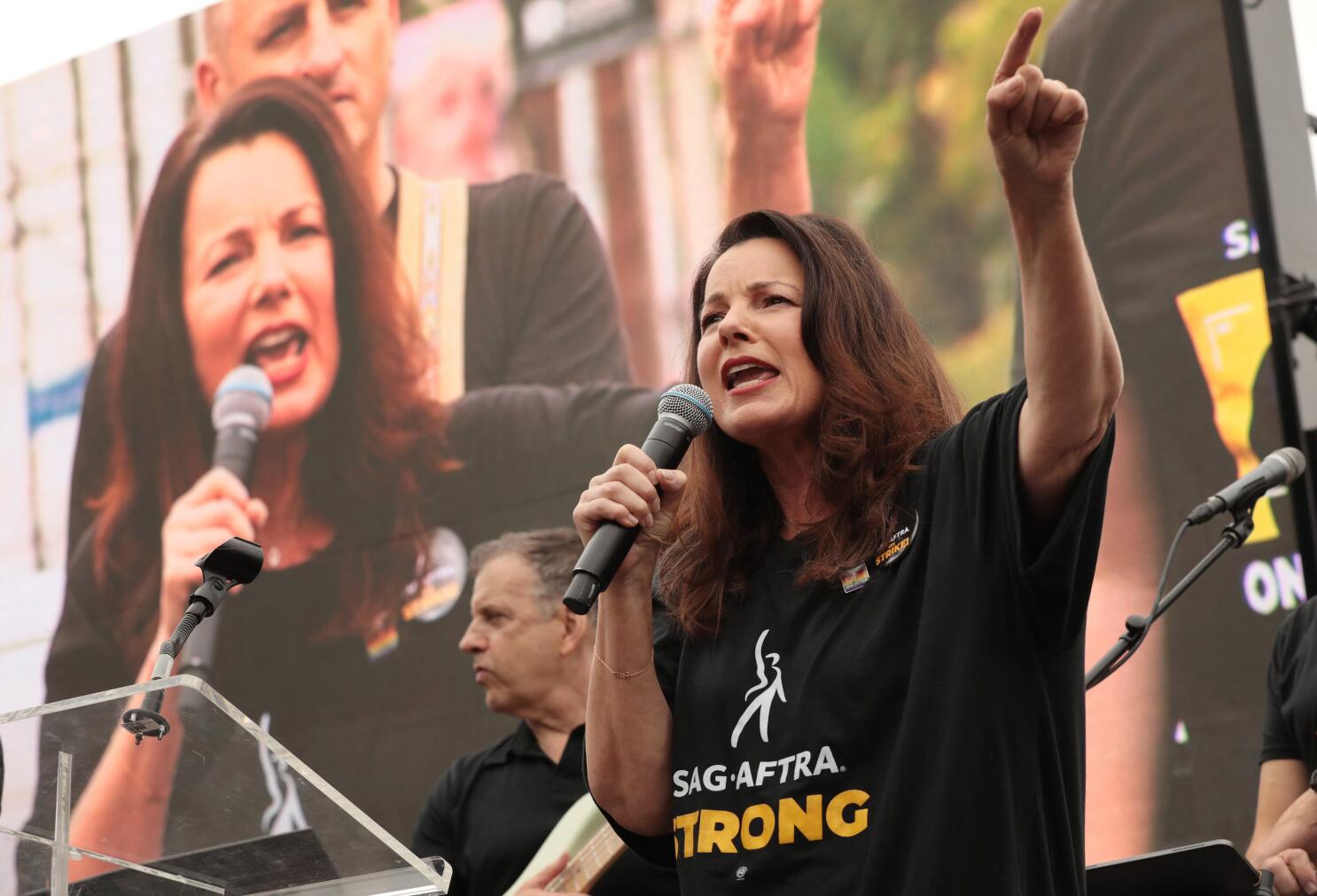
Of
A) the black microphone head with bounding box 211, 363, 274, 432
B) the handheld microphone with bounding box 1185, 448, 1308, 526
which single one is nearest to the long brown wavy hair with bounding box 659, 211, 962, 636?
the handheld microphone with bounding box 1185, 448, 1308, 526

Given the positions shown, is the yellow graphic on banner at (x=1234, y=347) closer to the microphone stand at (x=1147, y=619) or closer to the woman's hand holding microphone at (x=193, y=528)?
the microphone stand at (x=1147, y=619)

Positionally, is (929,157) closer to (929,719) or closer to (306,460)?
(306,460)

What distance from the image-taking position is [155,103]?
7012mm

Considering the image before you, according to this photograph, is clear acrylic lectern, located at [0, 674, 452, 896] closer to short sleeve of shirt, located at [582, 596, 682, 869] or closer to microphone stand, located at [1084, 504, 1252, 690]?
short sleeve of shirt, located at [582, 596, 682, 869]

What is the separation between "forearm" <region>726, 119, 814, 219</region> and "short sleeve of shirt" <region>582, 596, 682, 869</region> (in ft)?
10.7

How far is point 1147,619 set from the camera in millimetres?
2535

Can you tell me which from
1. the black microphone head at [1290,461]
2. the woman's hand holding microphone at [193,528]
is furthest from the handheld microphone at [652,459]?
the woman's hand holding microphone at [193,528]

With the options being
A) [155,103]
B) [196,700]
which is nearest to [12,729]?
[196,700]

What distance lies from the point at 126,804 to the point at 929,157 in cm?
378

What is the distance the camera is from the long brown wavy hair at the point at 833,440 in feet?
5.75

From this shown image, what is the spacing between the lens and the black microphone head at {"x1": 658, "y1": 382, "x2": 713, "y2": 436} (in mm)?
1884

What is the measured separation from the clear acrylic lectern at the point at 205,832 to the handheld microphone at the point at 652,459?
338 mm

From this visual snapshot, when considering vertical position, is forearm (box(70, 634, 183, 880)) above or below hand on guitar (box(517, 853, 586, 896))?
above

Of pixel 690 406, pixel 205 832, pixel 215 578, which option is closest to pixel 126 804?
pixel 205 832
